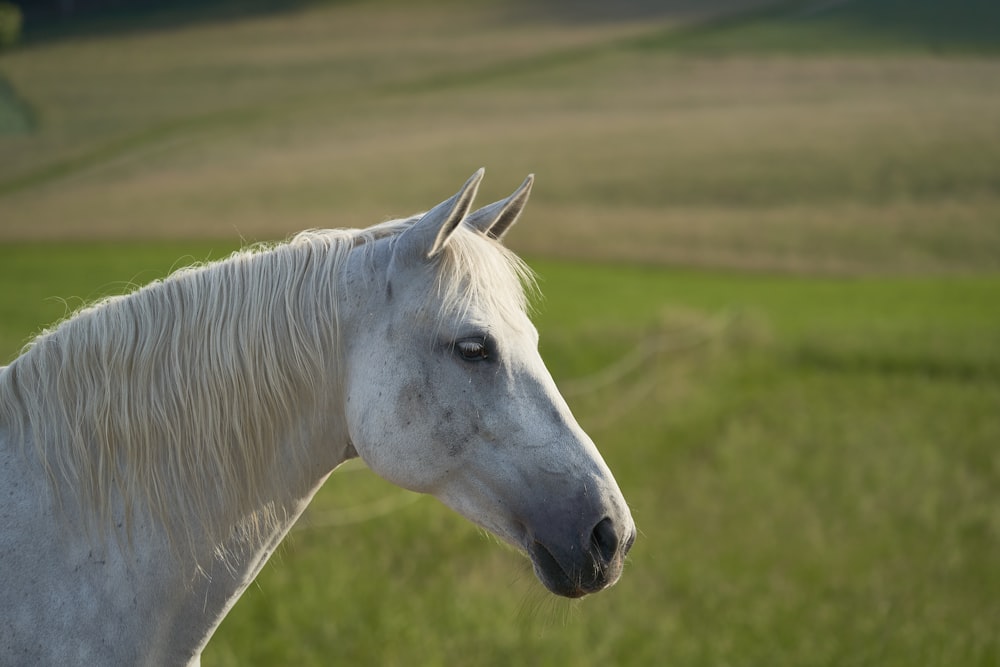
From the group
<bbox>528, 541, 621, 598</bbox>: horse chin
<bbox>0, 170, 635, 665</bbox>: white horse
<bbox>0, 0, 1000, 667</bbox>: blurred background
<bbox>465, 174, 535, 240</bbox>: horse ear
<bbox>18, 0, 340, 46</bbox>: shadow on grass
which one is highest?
<bbox>465, 174, 535, 240</bbox>: horse ear

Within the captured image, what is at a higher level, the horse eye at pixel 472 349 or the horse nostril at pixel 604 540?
the horse eye at pixel 472 349

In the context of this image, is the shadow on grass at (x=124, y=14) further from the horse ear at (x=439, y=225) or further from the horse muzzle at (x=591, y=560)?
the horse muzzle at (x=591, y=560)

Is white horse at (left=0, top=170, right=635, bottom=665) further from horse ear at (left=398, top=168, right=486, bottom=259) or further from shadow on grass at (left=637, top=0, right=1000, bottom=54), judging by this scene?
shadow on grass at (left=637, top=0, right=1000, bottom=54)

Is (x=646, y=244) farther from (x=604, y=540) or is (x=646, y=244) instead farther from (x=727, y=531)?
(x=604, y=540)

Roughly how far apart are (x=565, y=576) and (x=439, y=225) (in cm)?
98

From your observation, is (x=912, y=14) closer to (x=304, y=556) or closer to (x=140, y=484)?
(x=304, y=556)

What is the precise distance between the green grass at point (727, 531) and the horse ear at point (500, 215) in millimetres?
1131

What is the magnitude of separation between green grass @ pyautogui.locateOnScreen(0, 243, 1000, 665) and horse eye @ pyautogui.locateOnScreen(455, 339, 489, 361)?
83cm

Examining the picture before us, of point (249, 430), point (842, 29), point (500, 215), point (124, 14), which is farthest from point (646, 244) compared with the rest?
point (842, 29)

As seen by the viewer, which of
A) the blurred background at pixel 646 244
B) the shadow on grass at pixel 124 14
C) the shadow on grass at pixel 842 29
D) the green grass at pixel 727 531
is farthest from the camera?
the shadow on grass at pixel 842 29

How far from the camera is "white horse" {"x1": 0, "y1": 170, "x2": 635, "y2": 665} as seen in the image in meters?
2.34

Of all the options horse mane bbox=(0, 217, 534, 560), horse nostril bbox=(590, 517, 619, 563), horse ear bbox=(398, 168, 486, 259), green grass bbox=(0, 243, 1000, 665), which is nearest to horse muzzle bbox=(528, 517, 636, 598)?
horse nostril bbox=(590, 517, 619, 563)

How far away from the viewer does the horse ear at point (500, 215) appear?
2.66 m

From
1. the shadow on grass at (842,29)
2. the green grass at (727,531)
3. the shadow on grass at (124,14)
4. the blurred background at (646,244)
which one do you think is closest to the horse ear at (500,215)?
the blurred background at (646,244)
